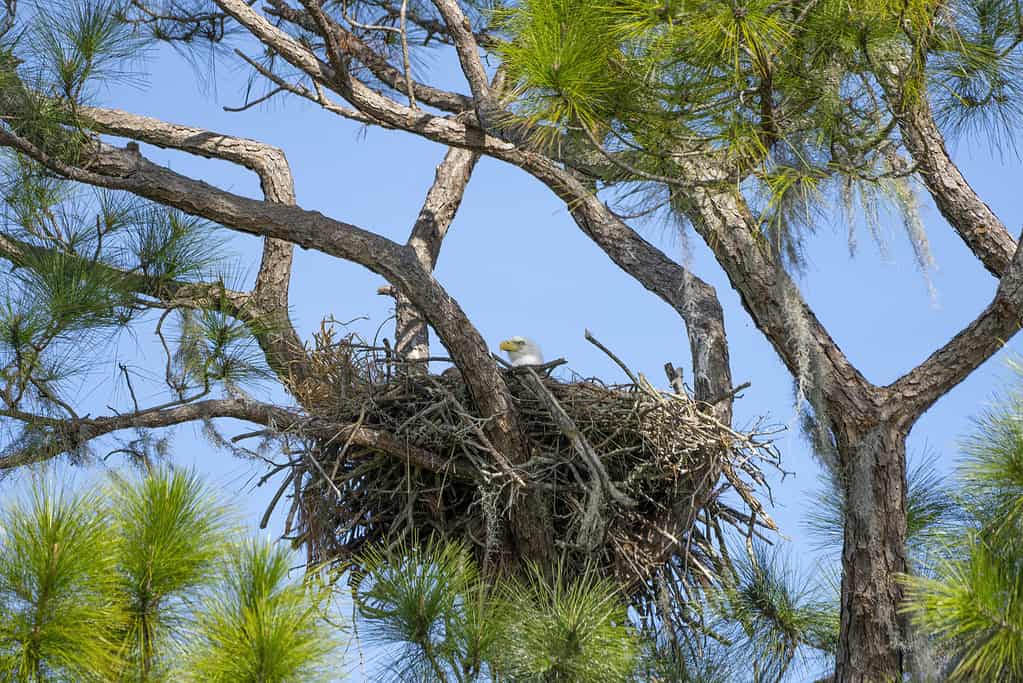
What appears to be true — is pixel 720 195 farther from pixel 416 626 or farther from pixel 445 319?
pixel 416 626

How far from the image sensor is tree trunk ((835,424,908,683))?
144 inches

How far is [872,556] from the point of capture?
375 centimetres

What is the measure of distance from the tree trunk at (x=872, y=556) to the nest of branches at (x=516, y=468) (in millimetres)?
521

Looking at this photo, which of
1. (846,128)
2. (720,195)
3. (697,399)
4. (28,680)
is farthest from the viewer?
(697,399)

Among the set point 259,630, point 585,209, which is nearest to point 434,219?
point 585,209

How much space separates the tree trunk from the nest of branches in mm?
521

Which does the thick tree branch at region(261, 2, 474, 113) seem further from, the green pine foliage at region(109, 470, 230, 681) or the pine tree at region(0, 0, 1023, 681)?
the green pine foliage at region(109, 470, 230, 681)

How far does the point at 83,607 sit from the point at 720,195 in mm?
2147

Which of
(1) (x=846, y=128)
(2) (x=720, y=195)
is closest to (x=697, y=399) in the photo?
(2) (x=720, y=195)

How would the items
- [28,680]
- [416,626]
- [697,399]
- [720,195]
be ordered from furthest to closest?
[697,399] → [720,195] → [416,626] → [28,680]

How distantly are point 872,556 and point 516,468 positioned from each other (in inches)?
40.7

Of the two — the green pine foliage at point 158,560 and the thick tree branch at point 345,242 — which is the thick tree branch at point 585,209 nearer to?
the thick tree branch at point 345,242

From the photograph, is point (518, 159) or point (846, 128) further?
point (518, 159)

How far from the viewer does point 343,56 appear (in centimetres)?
467
